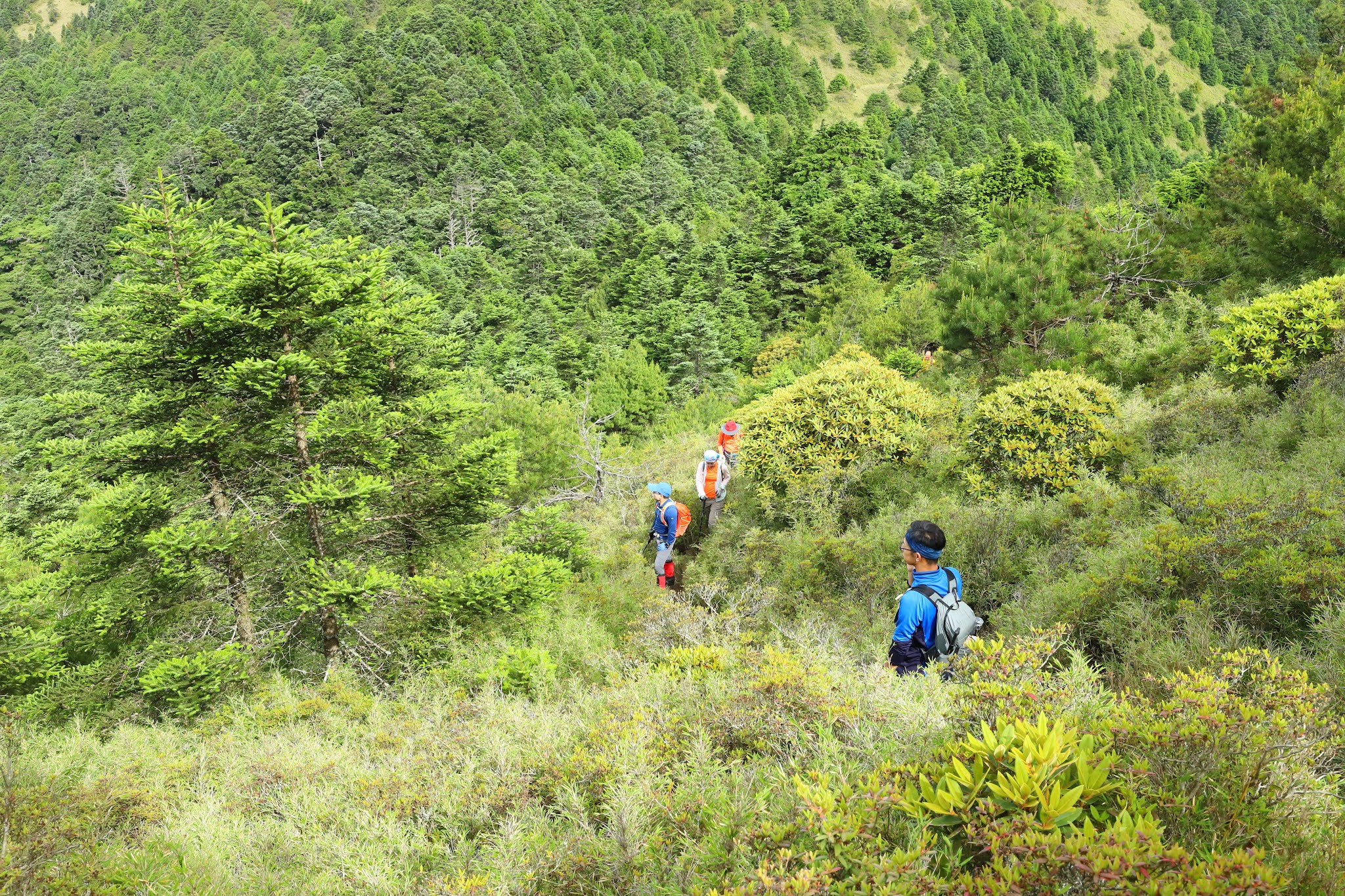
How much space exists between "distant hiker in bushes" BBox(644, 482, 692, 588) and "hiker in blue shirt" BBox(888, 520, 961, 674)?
4722 millimetres

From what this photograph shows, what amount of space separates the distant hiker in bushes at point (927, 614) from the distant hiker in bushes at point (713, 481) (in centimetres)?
547

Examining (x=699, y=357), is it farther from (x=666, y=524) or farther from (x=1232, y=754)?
(x=1232, y=754)

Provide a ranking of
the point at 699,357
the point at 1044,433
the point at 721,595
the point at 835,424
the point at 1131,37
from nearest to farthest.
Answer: the point at 1044,433
the point at 721,595
the point at 835,424
the point at 699,357
the point at 1131,37

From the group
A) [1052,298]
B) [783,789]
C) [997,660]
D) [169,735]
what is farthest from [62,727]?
[1052,298]

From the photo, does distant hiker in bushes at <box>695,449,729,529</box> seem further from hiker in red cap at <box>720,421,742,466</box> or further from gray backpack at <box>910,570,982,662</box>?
gray backpack at <box>910,570,982,662</box>

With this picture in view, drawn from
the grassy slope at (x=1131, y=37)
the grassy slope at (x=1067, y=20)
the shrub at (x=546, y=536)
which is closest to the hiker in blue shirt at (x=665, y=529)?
the shrub at (x=546, y=536)

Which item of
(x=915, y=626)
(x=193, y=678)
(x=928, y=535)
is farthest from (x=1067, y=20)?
(x=193, y=678)

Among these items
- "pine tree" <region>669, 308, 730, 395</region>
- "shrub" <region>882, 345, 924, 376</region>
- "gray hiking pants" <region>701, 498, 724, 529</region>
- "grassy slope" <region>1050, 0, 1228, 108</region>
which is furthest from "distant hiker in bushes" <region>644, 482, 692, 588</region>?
"grassy slope" <region>1050, 0, 1228, 108</region>

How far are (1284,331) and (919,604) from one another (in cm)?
591

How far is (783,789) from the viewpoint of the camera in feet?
8.38

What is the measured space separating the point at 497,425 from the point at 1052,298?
13.7 metres

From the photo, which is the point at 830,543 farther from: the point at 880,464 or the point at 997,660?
the point at 997,660

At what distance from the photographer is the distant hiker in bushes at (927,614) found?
360cm

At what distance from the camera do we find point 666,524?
8.37m
